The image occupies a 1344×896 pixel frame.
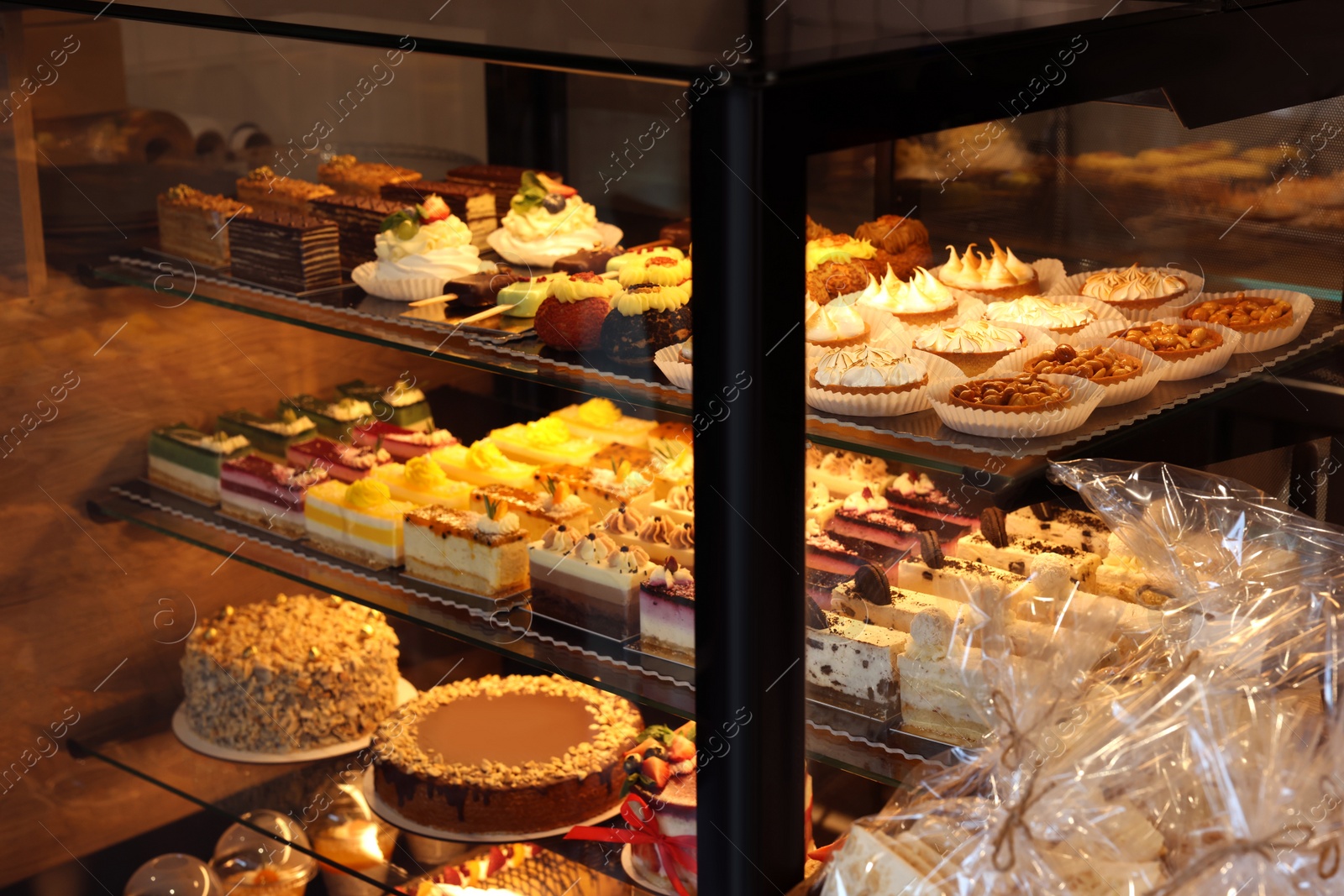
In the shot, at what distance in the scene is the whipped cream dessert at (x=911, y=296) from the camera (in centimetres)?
210

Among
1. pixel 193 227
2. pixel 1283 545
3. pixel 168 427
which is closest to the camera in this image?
pixel 1283 545

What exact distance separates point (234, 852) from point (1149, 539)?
1804 mm

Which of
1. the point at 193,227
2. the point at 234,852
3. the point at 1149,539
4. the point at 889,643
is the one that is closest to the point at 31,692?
the point at 234,852

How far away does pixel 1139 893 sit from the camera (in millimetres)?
1292

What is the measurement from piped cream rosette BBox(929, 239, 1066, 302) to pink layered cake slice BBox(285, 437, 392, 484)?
113 cm

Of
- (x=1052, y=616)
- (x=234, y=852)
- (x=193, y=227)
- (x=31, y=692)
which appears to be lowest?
(x=234, y=852)

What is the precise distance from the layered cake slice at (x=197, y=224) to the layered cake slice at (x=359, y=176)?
25cm

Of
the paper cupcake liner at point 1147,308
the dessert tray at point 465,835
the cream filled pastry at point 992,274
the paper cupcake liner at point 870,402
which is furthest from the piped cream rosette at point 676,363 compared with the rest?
the dessert tray at point 465,835

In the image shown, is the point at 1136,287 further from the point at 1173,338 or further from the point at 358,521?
the point at 358,521

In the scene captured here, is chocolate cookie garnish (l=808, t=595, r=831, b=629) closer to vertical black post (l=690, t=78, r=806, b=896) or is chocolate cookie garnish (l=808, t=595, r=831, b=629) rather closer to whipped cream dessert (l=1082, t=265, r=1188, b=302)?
vertical black post (l=690, t=78, r=806, b=896)

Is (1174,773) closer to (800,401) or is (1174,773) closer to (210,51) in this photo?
(800,401)

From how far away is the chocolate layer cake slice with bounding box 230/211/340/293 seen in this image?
7.59 feet

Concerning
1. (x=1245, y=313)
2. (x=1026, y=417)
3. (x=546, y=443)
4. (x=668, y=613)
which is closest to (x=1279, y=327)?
(x=1245, y=313)

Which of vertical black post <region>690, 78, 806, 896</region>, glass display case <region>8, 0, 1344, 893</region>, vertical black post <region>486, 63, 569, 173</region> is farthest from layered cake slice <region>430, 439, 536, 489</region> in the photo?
vertical black post <region>690, 78, 806, 896</region>
